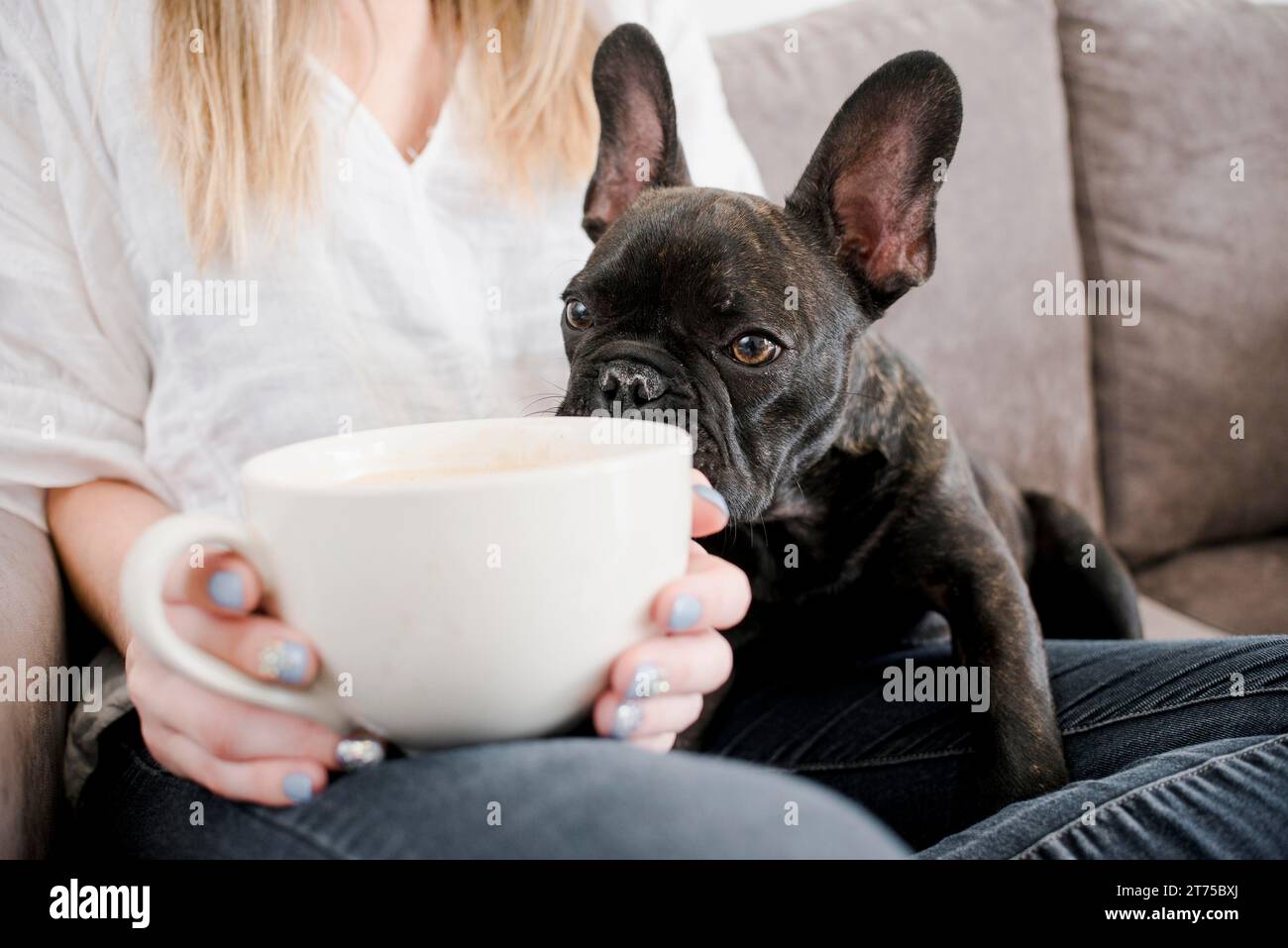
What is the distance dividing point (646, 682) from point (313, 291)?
0.79m

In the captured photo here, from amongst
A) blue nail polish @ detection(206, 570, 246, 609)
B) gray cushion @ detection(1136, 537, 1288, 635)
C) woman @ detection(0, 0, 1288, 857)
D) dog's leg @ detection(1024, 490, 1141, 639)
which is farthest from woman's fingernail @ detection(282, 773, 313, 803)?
gray cushion @ detection(1136, 537, 1288, 635)

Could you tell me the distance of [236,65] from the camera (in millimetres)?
1187

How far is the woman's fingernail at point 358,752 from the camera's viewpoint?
60cm

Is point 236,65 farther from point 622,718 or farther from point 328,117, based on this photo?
point 622,718

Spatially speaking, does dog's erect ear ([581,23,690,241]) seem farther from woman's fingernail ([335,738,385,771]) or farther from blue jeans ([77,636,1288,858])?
woman's fingernail ([335,738,385,771])

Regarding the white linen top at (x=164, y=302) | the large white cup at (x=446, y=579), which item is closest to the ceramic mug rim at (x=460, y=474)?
the large white cup at (x=446, y=579)

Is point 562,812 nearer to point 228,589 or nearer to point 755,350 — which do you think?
point 228,589

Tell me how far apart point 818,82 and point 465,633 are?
63.0 inches

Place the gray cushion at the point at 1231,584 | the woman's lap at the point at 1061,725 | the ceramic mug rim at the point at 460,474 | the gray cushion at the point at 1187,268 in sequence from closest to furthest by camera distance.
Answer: the ceramic mug rim at the point at 460,474
the woman's lap at the point at 1061,725
the gray cushion at the point at 1231,584
the gray cushion at the point at 1187,268

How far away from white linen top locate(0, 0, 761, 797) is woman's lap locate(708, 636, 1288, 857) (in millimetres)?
515

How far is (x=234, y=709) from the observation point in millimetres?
624

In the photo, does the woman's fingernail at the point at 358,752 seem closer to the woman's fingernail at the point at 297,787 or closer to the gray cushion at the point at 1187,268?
the woman's fingernail at the point at 297,787

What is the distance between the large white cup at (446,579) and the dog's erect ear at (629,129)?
77 centimetres

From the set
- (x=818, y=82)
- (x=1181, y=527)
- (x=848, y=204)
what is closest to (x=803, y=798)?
(x=848, y=204)
